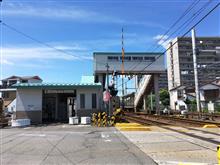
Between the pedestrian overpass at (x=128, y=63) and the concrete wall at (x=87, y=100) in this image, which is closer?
the concrete wall at (x=87, y=100)

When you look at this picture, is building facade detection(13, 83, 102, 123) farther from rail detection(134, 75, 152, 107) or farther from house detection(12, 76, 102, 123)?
rail detection(134, 75, 152, 107)

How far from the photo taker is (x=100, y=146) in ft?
40.4

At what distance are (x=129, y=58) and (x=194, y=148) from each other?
31.5 m

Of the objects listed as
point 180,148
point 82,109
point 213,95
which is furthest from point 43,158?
point 213,95

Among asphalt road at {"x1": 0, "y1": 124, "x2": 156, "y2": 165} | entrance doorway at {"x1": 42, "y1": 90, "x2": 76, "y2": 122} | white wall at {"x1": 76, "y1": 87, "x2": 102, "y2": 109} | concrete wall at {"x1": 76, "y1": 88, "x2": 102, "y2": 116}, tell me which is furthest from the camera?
entrance doorway at {"x1": 42, "y1": 90, "x2": 76, "y2": 122}

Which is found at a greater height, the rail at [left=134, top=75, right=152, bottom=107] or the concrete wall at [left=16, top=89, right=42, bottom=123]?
the rail at [left=134, top=75, right=152, bottom=107]

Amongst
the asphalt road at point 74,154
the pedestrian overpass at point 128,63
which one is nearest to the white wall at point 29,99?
the pedestrian overpass at point 128,63

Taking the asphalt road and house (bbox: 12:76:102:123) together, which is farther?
house (bbox: 12:76:102:123)

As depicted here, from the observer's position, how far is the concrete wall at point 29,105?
90.9 ft

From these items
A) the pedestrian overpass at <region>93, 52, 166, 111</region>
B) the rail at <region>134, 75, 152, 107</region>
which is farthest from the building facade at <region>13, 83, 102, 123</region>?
the rail at <region>134, 75, 152, 107</region>

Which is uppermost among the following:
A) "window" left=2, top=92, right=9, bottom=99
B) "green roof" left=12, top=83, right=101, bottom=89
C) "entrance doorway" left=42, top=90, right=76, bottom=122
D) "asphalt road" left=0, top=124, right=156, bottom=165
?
"window" left=2, top=92, right=9, bottom=99

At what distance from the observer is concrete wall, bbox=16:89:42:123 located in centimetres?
2772

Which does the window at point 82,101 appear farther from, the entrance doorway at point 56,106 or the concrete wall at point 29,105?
the concrete wall at point 29,105

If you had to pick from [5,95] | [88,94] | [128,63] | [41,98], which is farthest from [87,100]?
[5,95]
